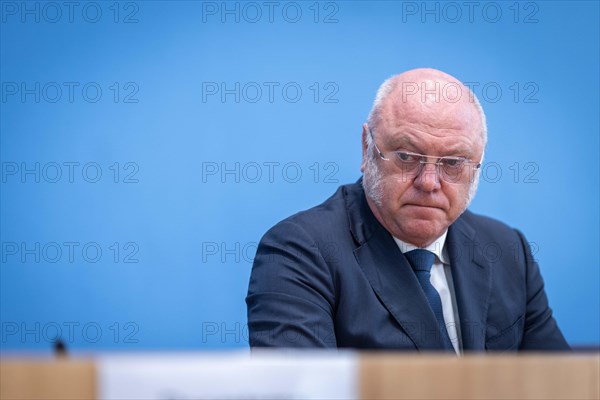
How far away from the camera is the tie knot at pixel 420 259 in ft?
5.62

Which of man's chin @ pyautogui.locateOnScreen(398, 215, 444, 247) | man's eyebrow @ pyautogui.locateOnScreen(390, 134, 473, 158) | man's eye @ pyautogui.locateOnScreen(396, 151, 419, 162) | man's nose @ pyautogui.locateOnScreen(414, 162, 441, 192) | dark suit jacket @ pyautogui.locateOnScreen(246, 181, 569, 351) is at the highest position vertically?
man's eyebrow @ pyautogui.locateOnScreen(390, 134, 473, 158)

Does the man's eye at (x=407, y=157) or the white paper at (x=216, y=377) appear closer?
the white paper at (x=216, y=377)

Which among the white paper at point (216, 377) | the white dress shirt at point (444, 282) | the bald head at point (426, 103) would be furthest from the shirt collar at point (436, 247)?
the white paper at point (216, 377)

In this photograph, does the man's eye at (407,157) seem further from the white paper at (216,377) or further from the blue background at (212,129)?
the white paper at (216,377)

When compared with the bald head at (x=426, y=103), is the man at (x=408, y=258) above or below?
below

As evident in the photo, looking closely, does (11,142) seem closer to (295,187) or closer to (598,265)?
(295,187)

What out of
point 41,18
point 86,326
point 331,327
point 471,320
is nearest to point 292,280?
point 331,327

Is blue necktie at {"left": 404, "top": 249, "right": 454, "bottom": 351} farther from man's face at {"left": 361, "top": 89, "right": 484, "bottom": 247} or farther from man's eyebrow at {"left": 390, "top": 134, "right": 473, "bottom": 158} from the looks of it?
man's eyebrow at {"left": 390, "top": 134, "right": 473, "bottom": 158}

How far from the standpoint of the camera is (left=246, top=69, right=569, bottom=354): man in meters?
1.59

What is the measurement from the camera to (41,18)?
91.4 inches

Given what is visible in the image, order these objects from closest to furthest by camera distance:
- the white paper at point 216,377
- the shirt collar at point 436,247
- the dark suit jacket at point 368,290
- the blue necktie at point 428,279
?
the white paper at point 216,377, the dark suit jacket at point 368,290, the blue necktie at point 428,279, the shirt collar at point 436,247

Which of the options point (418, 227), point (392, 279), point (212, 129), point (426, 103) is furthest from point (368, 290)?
point (212, 129)

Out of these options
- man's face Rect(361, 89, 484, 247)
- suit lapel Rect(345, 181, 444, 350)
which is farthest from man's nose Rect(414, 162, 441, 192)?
suit lapel Rect(345, 181, 444, 350)

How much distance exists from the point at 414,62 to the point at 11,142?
50.7 inches
